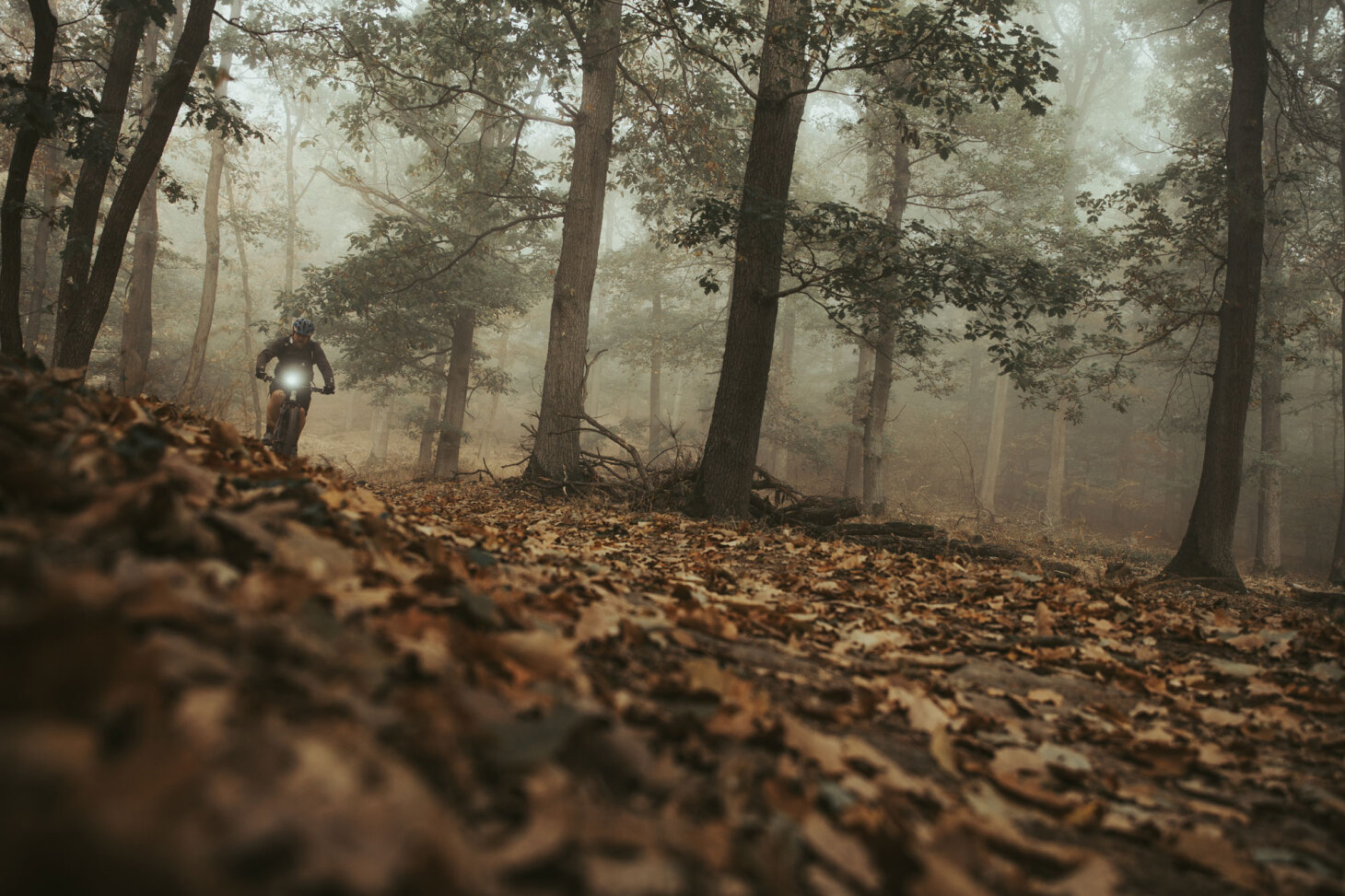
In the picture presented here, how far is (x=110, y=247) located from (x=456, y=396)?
392 inches

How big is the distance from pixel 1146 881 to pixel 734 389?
573 cm

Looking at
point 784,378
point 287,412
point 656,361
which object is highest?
point 656,361

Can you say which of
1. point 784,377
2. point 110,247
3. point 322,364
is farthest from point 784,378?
point 110,247

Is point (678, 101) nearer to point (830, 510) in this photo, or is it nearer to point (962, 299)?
point (962, 299)

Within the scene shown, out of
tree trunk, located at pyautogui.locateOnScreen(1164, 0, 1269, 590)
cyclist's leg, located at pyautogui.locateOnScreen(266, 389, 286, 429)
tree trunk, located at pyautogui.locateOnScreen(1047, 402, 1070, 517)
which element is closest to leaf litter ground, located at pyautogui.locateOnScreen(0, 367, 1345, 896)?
cyclist's leg, located at pyautogui.locateOnScreen(266, 389, 286, 429)

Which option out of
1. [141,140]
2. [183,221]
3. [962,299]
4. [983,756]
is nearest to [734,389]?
[962,299]

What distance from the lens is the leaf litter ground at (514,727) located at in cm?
73

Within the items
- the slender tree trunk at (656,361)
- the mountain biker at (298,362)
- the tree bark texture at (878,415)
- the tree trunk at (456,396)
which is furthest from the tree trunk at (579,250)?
the slender tree trunk at (656,361)

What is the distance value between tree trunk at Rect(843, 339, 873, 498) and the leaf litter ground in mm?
13940

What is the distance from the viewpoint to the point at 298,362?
8.33m

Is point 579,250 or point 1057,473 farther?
point 1057,473

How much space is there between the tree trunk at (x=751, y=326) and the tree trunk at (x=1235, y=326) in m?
4.88

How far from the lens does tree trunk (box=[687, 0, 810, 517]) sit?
6855 mm

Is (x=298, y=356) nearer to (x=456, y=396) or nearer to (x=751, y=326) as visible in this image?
(x=751, y=326)
